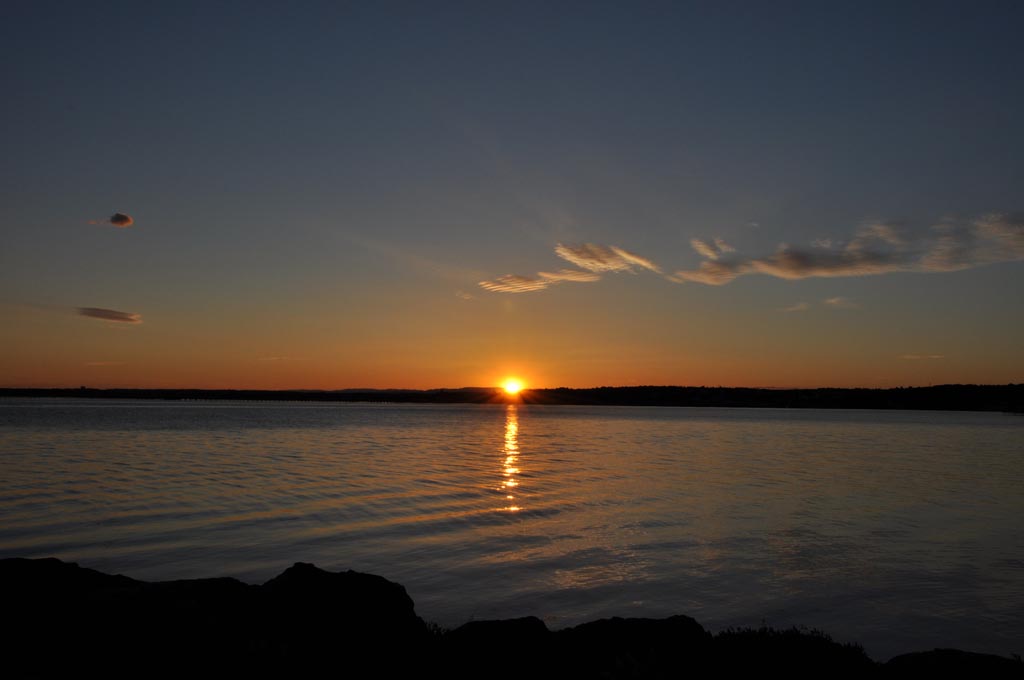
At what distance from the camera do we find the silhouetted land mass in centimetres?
803

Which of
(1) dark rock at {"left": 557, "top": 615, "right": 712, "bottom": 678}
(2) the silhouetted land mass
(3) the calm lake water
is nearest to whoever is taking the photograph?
(2) the silhouetted land mass

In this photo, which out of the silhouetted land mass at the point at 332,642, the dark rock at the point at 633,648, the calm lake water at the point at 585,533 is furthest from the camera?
the calm lake water at the point at 585,533

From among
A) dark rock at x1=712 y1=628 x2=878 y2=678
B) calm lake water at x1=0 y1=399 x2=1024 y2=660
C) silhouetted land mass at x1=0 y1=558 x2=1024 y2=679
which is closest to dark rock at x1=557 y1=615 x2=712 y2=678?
silhouetted land mass at x1=0 y1=558 x2=1024 y2=679

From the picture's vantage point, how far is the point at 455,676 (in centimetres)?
892

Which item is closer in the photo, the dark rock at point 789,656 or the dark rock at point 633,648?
the dark rock at point 633,648

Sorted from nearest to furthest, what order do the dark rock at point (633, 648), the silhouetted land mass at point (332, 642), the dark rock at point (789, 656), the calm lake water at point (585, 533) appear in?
the silhouetted land mass at point (332, 642) → the dark rock at point (633, 648) → the dark rock at point (789, 656) → the calm lake water at point (585, 533)

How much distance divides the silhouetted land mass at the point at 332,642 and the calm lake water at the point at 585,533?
3.62m

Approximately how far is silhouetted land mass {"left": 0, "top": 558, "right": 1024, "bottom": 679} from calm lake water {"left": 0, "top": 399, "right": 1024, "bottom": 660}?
143 inches

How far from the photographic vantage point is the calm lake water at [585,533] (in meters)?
14.6

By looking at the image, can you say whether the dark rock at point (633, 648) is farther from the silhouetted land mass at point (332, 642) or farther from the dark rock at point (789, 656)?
the dark rock at point (789, 656)

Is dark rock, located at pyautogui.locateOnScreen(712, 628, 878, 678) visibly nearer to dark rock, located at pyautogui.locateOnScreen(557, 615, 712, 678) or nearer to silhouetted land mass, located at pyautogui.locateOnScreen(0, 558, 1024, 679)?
silhouetted land mass, located at pyautogui.locateOnScreen(0, 558, 1024, 679)

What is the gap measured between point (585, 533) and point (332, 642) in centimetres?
1330

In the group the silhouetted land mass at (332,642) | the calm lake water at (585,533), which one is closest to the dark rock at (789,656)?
the silhouetted land mass at (332,642)

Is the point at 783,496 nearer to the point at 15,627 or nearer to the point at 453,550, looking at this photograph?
the point at 453,550
